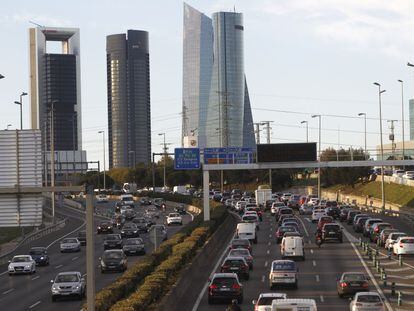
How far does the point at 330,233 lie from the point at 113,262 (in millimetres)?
18194

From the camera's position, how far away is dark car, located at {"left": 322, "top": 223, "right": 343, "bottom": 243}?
61719mm

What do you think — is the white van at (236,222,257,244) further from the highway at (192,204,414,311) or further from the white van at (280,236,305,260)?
the white van at (280,236,305,260)

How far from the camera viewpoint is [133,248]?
60.5 metres

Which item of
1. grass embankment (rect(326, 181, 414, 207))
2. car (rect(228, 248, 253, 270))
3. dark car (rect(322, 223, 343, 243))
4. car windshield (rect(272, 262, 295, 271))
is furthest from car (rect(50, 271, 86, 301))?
grass embankment (rect(326, 181, 414, 207))

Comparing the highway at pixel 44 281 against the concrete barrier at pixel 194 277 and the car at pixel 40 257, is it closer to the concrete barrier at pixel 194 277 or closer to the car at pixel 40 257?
the car at pixel 40 257

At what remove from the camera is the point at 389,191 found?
11912cm

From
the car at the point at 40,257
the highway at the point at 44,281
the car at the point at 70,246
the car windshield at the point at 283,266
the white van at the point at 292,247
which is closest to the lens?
the highway at the point at 44,281

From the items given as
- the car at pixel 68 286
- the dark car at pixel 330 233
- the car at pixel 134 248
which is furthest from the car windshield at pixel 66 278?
the dark car at pixel 330 233

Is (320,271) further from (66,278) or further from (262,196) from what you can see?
(262,196)

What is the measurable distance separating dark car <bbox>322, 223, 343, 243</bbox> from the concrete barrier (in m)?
6.84

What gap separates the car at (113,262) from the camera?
4947 centimetres

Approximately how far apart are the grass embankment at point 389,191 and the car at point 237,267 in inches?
2447

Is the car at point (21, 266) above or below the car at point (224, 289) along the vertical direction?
below

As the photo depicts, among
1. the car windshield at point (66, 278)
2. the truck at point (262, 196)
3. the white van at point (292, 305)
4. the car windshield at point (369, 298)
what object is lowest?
the car windshield at point (66, 278)
